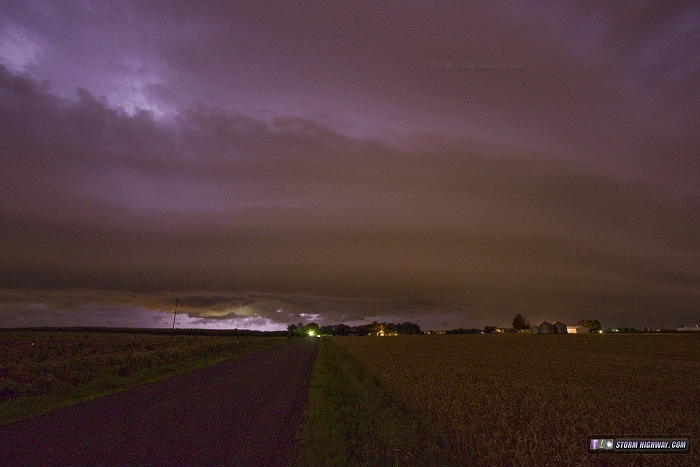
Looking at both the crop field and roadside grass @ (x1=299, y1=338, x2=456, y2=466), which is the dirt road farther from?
the crop field

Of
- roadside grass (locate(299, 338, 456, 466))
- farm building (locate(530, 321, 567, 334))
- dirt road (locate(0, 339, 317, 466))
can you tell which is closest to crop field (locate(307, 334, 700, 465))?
roadside grass (locate(299, 338, 456, 466))

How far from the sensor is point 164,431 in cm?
1080

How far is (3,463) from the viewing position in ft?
26.9

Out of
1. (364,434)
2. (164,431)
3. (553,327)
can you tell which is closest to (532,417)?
(364,434)

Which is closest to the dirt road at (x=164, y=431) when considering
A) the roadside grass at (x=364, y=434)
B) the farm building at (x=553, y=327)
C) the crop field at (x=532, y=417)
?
the roadside grass at (x=364, y=434)

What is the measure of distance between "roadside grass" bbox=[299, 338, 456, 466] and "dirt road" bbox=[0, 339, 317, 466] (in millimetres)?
551

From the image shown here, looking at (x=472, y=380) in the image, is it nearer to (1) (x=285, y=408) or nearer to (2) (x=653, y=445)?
(1) (x=285, y=408)

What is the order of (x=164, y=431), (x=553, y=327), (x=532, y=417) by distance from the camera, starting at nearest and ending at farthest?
1. (x=164, y=431)
2. (x=532, y=417)
3. (x=553, y=327)

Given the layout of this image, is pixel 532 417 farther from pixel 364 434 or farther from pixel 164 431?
pixel 164 431

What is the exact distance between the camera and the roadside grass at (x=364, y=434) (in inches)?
347

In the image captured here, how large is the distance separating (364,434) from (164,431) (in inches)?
198

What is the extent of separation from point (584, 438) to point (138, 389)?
1798 centimetres

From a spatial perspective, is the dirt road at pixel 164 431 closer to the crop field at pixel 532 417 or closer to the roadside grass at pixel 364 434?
the roadside grass at pixel 364 434

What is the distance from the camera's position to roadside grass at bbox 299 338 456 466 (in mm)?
8805
